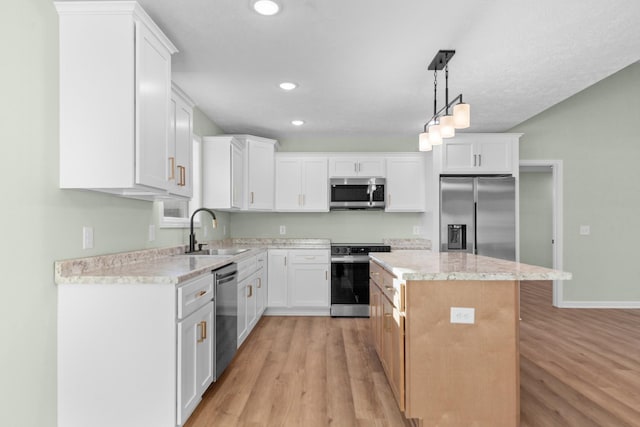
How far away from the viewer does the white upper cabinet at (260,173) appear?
14.6ft

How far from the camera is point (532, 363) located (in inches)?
114

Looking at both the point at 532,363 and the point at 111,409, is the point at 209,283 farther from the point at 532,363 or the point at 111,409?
the point at 532,363

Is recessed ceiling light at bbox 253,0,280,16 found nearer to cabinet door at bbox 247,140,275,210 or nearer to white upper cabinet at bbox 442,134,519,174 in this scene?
cabinet door at bbox 247,140,275,210

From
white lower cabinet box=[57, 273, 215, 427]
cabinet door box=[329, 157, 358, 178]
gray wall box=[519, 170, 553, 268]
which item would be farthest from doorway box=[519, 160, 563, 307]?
white lower cabinet box=[57, 273, 215, 427]

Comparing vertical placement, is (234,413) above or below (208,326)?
below

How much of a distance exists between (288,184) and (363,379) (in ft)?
9.17

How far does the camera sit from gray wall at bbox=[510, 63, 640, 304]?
4.70 metres

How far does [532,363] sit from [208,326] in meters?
2.58

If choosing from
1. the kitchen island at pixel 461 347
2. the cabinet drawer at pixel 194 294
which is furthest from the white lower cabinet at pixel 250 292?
the kitchen island at pixel 461 347

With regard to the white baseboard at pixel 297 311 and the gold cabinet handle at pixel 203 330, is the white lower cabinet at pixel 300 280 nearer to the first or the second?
the white baseboard at pixel 297 311

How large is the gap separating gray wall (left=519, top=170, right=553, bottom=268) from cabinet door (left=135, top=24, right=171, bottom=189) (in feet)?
25.8

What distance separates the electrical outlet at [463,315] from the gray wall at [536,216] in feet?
22.8

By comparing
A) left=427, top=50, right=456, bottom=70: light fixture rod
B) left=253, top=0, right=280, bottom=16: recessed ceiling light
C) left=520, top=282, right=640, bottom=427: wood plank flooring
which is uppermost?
left=253, top=0, right=280, bottom=16: recessed ceiling light

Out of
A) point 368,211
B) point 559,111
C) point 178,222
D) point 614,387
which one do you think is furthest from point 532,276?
point 559,111
